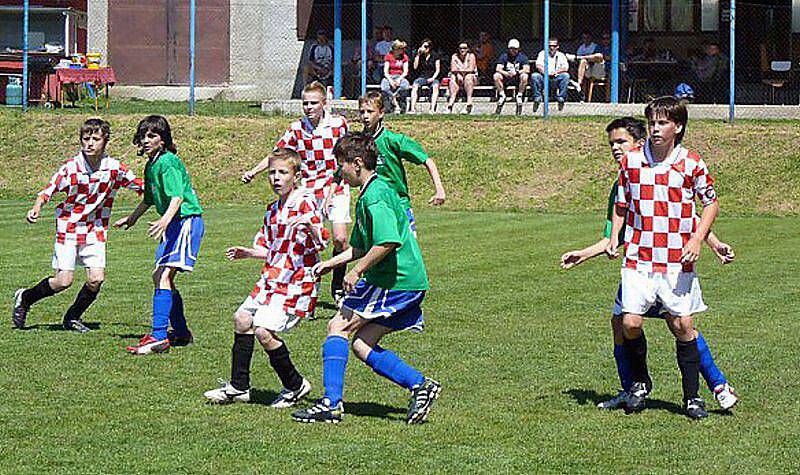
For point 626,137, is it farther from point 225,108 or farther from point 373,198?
point 225,108

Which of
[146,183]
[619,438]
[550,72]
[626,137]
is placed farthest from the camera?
[550,72]

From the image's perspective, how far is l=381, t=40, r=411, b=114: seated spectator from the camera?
27.0 m

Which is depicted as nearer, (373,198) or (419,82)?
(373,198)

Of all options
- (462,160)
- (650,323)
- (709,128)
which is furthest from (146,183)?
(709,128)

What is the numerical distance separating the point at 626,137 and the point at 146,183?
3564mm

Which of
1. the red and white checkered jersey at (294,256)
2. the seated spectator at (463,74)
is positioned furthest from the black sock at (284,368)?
the seated spectator at (463,74)

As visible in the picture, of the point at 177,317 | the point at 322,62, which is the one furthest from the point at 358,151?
the point at 322,62

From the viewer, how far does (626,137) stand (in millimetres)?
7926

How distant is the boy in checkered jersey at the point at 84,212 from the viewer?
10227mm

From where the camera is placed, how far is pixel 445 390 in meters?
8.21

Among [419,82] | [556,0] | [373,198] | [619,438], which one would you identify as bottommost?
[619,438]

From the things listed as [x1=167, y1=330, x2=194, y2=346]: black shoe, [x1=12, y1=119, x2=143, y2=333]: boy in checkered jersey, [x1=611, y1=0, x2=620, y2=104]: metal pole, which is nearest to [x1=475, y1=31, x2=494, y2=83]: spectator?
[x1=611, y1=0, x2=620, y2=104]: metal pole

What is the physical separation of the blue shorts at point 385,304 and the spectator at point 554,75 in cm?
1983

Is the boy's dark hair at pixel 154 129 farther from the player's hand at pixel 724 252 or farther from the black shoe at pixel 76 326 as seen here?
the player's hand at pixel 724 252
